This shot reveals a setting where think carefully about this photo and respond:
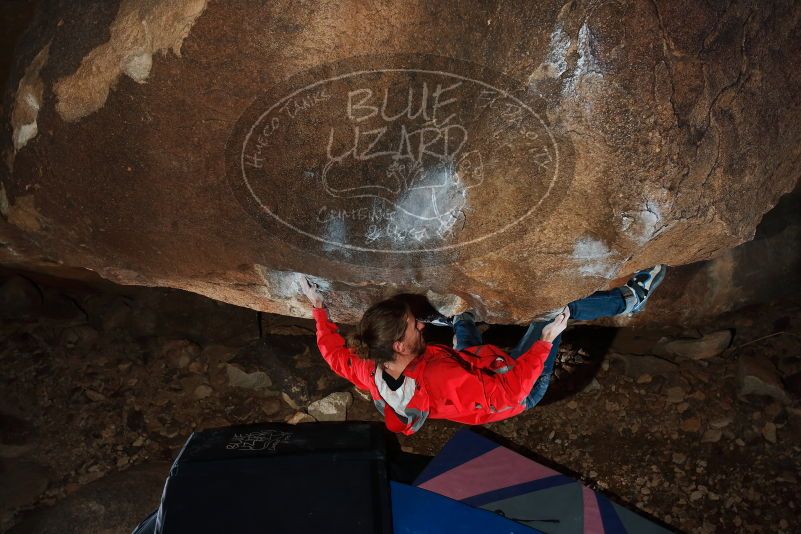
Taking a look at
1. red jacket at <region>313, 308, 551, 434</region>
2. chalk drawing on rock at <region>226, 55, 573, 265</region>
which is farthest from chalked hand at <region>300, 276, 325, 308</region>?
chalk drawing on rock at <region>226, 55, 573, 265</region>

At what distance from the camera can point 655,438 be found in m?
3.52

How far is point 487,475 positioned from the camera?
10.9ft

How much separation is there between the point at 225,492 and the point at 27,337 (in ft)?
6.36

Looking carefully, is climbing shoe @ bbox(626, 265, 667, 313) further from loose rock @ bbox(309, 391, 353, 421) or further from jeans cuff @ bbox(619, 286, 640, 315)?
loose rock @ bbox(309, 391, 353, 421)

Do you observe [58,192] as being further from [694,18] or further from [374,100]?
[694,18]

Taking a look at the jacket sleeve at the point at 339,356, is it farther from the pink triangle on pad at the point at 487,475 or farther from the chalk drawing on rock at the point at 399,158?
the pink triangle on pad at the point at 487,475

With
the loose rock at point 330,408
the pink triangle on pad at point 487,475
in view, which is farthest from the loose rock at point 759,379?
the loose rock at point 330,408

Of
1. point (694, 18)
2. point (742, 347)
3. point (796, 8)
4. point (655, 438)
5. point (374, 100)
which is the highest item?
point (796, 8)

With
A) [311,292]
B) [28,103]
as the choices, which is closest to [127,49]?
[28,103]

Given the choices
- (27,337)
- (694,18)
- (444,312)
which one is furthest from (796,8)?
(27,337)

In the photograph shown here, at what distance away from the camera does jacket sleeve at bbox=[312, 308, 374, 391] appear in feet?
9.25

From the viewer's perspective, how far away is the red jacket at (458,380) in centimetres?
262

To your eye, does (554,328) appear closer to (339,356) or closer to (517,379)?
(517,379)

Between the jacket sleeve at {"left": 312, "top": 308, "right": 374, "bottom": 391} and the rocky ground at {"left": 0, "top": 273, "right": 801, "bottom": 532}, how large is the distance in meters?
0.98
